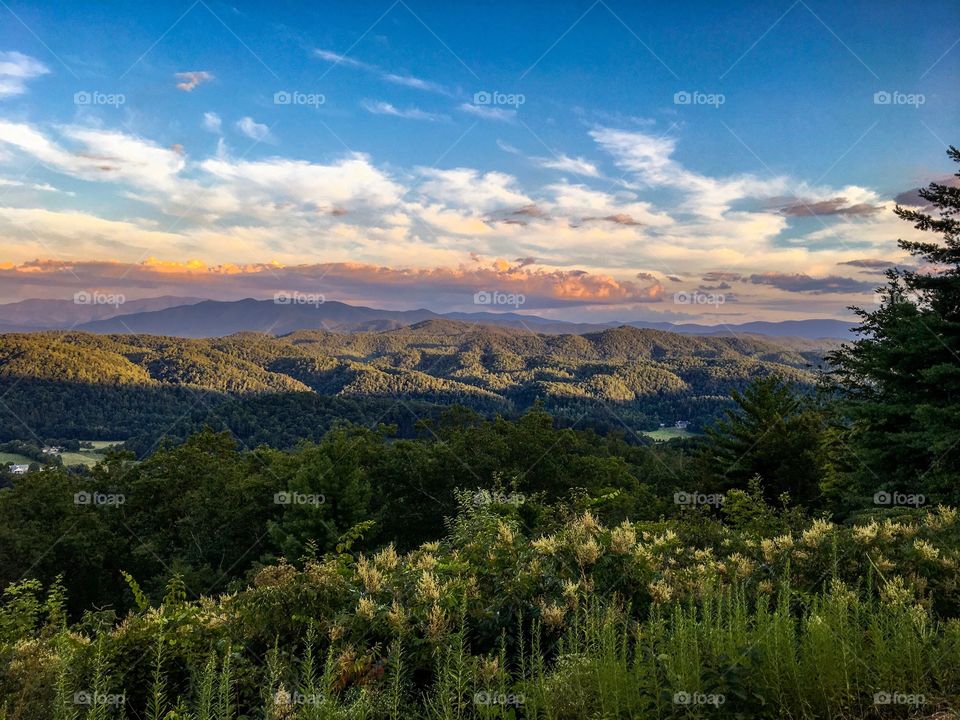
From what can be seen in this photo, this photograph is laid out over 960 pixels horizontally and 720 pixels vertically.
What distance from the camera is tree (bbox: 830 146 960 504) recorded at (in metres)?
11.6

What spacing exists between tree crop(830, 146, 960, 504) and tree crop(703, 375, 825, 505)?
15.6ft

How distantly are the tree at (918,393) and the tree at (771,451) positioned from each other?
4.76 metres

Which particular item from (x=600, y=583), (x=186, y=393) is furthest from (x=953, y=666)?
(x=186, y=393)

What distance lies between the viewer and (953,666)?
334cm

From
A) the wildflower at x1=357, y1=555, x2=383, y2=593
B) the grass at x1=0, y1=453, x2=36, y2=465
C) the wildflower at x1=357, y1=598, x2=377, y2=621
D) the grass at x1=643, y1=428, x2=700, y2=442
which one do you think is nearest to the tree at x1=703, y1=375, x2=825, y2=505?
the wildflower at x1=357, y1=555, x2=383, y2=593

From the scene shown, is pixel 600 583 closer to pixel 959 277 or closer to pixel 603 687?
pixel 603 687

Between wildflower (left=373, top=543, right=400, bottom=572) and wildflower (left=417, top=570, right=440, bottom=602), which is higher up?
wildflower (left=417, top=570, right=440, bottom=602)

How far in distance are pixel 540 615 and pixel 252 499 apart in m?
21.0

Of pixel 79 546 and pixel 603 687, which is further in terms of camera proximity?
pixel 79 546

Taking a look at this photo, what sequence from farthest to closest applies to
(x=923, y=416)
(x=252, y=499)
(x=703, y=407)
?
(x=703, y=407) → (x=252, y=499) → (x=923, y=416)

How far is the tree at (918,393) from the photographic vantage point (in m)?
11.6

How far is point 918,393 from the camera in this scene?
1302cm

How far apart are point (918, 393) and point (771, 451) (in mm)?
7520

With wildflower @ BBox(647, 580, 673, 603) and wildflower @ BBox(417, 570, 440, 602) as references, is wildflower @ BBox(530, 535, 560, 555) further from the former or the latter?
wildflower @ BBox(417, 570, 440, 602)
